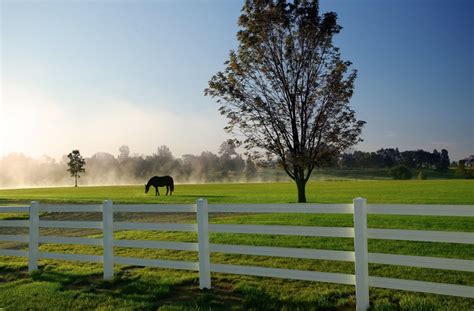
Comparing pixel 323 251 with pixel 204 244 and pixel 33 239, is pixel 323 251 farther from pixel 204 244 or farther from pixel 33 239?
pixel 33 239

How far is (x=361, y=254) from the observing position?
6.80 metres

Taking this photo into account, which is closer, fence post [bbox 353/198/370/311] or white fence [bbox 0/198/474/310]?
white fence [bbox 0/198/474/310]

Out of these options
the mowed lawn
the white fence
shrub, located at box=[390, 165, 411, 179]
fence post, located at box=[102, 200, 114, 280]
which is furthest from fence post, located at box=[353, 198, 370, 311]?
shrub, located at box=[390, 165, 411, 179]

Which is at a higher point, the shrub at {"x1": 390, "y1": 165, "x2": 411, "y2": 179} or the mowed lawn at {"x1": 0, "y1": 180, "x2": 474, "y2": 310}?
the shrub at {"x1": 390, "y1": 165, "x2": 411, "y2": 179}

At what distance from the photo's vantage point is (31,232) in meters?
11.1

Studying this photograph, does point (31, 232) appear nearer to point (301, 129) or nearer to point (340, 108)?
point (301, 129)

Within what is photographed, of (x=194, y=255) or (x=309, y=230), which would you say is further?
(x=194, y=255)

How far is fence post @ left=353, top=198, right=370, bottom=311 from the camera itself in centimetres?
677

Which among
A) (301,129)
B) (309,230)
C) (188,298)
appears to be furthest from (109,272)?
(301,129)

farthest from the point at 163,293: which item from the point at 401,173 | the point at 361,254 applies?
the point at 401,173

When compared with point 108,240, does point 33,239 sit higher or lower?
lower

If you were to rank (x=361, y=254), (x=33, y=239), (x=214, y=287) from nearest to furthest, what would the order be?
(x=361, y=254) → (x=214, y=287) → (x=33, y=239)

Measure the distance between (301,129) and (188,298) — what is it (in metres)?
23.5

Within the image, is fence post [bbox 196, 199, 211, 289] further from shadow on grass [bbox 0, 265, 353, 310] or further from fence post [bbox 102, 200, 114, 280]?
fence post [bbox 102, 200, 114, 280]
